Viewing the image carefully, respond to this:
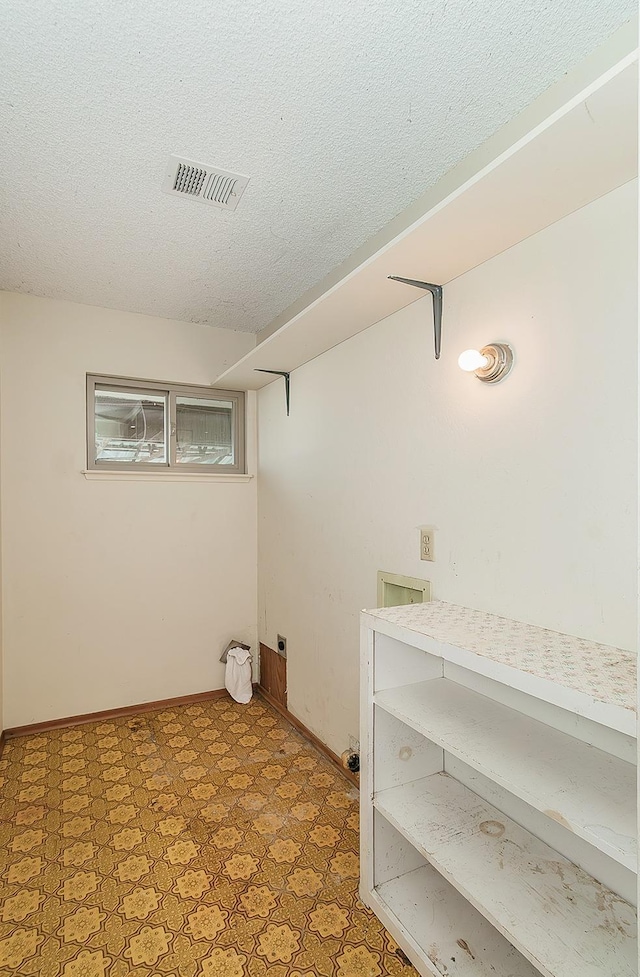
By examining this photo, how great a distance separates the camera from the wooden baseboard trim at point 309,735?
2.35 meters

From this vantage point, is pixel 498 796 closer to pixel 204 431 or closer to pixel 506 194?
pixel 506 194

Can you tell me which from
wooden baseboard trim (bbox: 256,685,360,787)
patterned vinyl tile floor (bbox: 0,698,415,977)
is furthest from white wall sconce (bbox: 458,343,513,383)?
wooden baseboard trim (bbox: 256,685,360,787)

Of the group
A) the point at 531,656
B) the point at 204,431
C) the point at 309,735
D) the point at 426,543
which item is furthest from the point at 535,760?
the point at 204,431

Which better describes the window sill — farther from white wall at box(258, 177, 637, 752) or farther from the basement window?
white wall at box(258, 177, 637, 752)

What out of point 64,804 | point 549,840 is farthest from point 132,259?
point 549,840

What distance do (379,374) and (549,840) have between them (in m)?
1.73

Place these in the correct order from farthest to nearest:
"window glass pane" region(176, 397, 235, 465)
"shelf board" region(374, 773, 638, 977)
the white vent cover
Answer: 1. "window glass pane" region(176, 397, 235, 465)
2. the white vent cover
3. "shelf board" region(374, 773, 638, 977)

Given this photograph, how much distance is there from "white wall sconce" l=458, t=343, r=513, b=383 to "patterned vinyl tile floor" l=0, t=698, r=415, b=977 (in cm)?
174

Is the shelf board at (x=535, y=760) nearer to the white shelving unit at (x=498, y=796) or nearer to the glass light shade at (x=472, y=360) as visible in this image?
the white shelving unit at (x=498, y=796)

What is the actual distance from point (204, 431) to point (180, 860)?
2425 mm

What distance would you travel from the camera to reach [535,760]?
126 centimetres

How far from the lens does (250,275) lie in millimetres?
2605

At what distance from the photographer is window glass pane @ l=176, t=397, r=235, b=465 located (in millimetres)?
3436

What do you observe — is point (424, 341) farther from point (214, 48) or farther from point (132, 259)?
point (132, 259)
